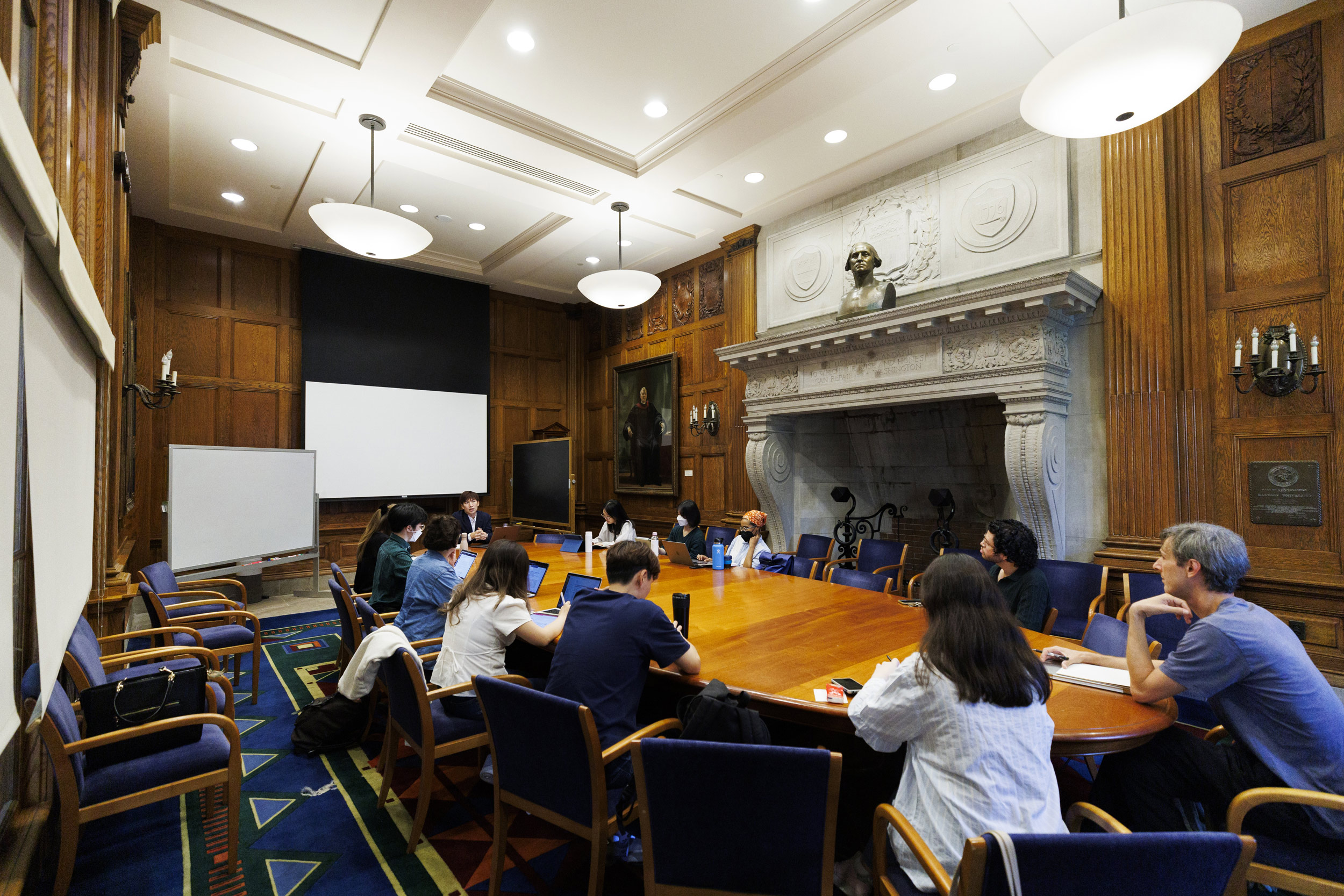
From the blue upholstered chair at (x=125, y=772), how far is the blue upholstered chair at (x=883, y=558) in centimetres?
398

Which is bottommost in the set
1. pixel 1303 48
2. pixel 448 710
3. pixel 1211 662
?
pixel 448 710

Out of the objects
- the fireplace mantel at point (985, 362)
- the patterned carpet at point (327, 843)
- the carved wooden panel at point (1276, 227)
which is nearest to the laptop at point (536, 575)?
the patterned carpet at point (327, 843)

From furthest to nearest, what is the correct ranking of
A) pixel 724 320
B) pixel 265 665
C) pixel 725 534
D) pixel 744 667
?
pixel 724 320 < pixel 725 534 < pixel 265 665 < pixel 744 667

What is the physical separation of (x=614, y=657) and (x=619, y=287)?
14.0 feet

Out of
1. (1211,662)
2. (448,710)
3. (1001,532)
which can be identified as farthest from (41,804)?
(1001,532)

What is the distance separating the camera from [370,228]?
4461 millimetres

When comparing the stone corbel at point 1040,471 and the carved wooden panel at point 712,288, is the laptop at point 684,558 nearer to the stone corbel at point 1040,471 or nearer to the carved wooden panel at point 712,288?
the stone corbel at point 1040,471

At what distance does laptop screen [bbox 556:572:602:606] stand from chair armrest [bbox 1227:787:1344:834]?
2389 mm

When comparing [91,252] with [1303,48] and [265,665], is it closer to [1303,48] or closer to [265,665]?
[265,665]

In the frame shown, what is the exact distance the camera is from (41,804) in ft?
7.07

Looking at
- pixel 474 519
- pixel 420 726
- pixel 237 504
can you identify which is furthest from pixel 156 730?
pixel 474 519

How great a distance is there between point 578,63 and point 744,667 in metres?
4.12

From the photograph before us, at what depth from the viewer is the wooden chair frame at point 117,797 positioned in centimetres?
180

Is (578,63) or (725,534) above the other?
(578,63)
